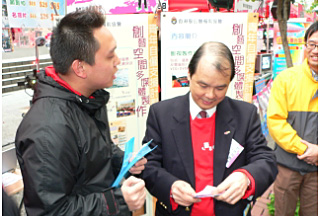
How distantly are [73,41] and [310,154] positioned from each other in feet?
7.01

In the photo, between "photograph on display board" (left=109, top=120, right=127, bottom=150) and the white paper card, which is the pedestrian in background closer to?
the white paper card

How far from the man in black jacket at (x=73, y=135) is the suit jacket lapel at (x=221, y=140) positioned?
47 centimetres

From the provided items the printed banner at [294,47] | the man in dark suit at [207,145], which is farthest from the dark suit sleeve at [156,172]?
the printed banner at [294,47]

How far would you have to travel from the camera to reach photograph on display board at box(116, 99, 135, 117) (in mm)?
2543

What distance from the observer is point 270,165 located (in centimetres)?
162

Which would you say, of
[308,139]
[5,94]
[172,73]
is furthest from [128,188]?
[5,94]

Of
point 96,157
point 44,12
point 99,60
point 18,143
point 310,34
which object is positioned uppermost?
point 44,12

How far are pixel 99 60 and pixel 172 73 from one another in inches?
48.2

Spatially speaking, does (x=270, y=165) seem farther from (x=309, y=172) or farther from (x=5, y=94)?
(x=5, y=94)

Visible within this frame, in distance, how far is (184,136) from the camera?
5.37ft

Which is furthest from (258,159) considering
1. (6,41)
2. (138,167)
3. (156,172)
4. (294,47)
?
(294,47)

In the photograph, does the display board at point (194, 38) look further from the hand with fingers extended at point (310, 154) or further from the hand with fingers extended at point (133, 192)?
the hand with fingers extended at point (133, 192)

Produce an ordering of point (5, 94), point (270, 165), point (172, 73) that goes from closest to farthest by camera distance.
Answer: point (270, 165), point (172, 73), point (5, 94)

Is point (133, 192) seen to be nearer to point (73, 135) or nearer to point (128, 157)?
point (128, 157)
